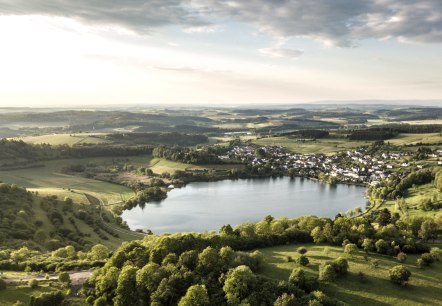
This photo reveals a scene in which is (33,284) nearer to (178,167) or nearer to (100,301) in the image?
(100,301)

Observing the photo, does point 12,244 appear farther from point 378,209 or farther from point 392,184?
point 392,184

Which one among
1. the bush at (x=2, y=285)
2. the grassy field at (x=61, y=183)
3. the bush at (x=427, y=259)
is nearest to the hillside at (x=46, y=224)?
the bush at (x=2, y=285)

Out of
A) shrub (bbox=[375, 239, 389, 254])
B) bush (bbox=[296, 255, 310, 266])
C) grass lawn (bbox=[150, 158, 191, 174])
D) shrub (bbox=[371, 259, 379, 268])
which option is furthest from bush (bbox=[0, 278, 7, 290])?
grass lawn (bbox=[150, 158, 191, 174])

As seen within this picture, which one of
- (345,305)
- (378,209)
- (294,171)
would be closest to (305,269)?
(345,305)

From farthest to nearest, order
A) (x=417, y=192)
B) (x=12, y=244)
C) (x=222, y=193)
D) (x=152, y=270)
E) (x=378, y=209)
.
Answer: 1. (x=222, y=193)
2. (x=417, y=192)
3. (x=378, y=209)
4. (x=12, y=244)
5. (x=152, y=270)

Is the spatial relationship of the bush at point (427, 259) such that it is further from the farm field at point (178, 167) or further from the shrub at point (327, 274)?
the farm field at point (178, 167)
